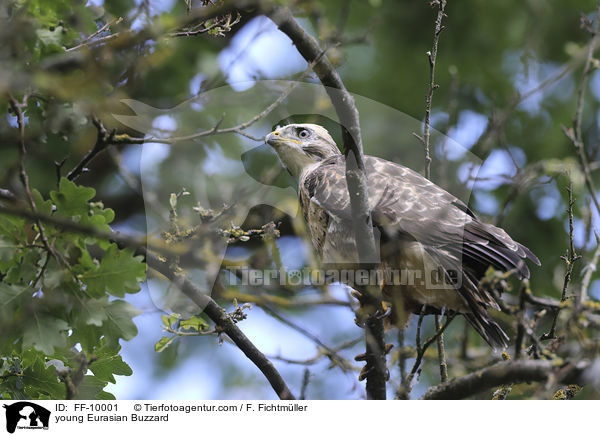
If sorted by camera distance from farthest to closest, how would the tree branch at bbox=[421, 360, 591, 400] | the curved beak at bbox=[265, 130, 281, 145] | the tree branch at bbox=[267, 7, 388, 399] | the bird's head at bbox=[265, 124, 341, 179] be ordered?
the bird's head at bbox=[265, 124, 341, 179], the curved beak at bbox=[265, 130, 281, 145], the tree branch at bbox=[267, 7, 388, 399], the tree branch at bbox=[421, 360, 591, 400]

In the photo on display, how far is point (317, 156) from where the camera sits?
2.85 m

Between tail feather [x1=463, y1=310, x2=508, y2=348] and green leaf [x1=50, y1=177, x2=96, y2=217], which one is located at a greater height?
green leaf [x1=50, y1=177, x2=96, y2=217]

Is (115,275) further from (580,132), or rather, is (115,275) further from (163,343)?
(580,132)

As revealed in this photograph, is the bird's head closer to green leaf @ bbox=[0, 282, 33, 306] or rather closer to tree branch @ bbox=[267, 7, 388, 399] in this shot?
tree branch @ bbox=[267, 7, 388, 399]

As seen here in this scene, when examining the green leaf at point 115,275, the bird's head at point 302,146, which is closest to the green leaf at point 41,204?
the green leaf at point 115,275

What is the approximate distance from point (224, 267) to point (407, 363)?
84cm

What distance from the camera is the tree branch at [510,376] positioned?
1429 mm

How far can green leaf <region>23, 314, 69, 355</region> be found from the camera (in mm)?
1543

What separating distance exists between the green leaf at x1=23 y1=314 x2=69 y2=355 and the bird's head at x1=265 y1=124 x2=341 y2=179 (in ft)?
4.92

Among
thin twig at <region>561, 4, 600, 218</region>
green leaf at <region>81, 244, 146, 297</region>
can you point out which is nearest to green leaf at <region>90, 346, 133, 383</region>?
green leaf at <region>81, 244, 146, 297</region>

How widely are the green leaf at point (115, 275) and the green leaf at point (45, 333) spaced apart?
132mm
